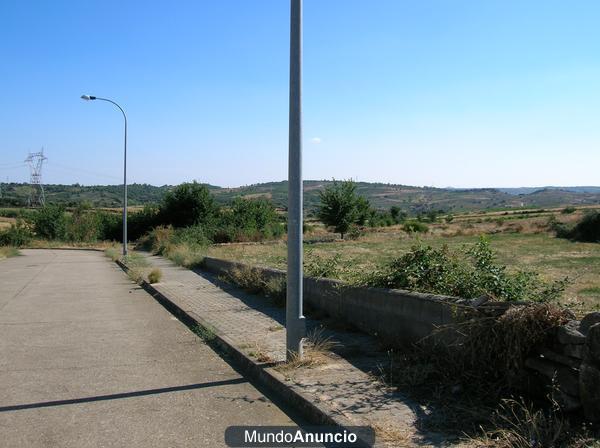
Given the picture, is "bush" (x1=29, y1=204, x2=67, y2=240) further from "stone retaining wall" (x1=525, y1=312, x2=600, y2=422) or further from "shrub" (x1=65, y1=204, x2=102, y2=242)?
"stone retaining wall" (x1=525, y1=312, x2=600, y2=422)

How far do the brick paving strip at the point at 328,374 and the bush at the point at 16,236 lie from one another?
45320 mm

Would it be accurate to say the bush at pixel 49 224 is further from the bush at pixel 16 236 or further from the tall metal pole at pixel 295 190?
the tall metal pole at pixel 295 190

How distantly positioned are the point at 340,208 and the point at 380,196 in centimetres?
9638

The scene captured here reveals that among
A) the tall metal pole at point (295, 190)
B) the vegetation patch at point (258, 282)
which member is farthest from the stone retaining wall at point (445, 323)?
the tall metal pole at point (295, 190)

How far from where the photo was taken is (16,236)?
5147 centimetres

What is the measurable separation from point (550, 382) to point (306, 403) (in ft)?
7.06

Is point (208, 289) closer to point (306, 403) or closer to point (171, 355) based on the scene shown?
point (171, 355)

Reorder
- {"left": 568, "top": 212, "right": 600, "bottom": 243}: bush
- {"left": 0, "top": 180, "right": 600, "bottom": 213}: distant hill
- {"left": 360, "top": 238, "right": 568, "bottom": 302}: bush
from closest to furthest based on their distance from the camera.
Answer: {"left": 360, "top": 238, "right": 568, "bottom": 302}: bush → {"left": 568, "top": 212, "right": 600, "bottom": 243}: bush → {"left": 0, "top": 180, "right": 600, "bottom": 213}: distant hill

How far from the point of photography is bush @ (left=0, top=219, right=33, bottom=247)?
51.1m

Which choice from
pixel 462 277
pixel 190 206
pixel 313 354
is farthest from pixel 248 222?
pixel 462 277

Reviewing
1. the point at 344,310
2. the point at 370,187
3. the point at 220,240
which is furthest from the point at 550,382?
the point at 370,187

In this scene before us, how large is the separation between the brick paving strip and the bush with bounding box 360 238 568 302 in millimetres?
987

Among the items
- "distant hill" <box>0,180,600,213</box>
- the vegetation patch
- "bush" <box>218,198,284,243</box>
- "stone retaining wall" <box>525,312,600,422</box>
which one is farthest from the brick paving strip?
"distant hill" <box>0,180,600,213</box>

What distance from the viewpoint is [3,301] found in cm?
1429
